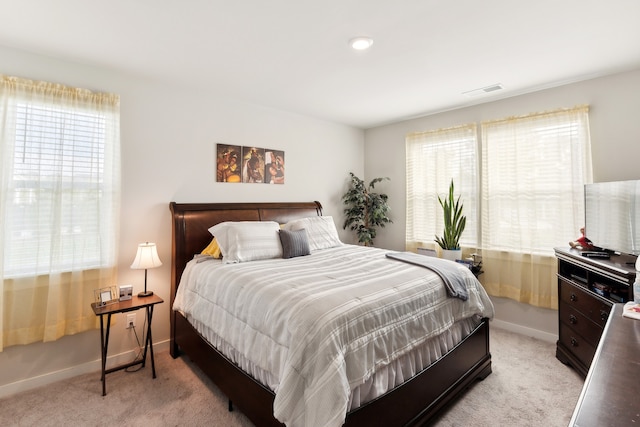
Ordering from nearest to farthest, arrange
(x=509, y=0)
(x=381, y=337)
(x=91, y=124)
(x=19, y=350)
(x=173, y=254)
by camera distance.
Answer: (x=381, y=337) → (x=509, y=0) → (x=19, y=350) → (x=91, y=124) → (x=173, y=254)

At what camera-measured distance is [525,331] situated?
335 centimetres

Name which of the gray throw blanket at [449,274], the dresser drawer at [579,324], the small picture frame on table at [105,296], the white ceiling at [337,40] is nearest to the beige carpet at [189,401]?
the dresser drawer at [579,324]

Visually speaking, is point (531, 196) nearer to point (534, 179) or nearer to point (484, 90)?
point (534, 179)

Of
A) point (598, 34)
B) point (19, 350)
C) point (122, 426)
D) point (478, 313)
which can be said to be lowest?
point (122, 426)

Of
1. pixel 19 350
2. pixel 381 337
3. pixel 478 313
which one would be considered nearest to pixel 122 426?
pixel 19 350

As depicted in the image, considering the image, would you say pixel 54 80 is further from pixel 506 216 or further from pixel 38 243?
pixel 506 216

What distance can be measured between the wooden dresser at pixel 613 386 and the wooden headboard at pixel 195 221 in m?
2.95

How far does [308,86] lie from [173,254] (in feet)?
7.02

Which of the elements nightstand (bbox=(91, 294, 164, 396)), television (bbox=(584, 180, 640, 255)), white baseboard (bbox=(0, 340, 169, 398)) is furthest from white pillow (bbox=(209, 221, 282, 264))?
television (bbox=(584, 180, 640, 255))

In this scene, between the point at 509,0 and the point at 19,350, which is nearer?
the point at 509,0

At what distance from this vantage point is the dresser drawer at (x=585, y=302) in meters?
2.18

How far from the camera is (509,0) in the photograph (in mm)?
1796

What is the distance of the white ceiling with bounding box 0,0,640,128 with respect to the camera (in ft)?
6.14

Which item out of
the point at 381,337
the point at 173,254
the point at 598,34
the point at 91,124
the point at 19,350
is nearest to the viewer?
the point at 381,337
